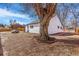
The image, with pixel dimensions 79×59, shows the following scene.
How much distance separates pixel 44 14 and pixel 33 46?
319mm

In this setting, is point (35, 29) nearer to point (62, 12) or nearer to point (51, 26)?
point (51, 26)

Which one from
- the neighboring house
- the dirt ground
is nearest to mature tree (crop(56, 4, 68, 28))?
the neighboring house

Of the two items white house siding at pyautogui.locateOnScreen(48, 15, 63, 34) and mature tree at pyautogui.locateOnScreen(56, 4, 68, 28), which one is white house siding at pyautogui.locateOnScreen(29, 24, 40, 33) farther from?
mature tree at pyautogui.locateOnScreen(56, 4, 68, 28)

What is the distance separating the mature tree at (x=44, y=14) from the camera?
145 centimetres

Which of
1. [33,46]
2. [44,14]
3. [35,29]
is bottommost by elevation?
[33,46]

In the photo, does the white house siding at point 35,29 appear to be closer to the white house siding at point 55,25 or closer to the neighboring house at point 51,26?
the neighboring house at point 51,26

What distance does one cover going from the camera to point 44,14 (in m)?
1.46

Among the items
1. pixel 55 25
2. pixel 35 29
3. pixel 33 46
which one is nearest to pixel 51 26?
pixel 55 25

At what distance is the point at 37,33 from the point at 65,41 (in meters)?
0.28

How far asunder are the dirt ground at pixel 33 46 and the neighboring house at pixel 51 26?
0.16 ft

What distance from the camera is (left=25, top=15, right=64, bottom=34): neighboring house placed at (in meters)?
1.43

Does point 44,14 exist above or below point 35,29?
above

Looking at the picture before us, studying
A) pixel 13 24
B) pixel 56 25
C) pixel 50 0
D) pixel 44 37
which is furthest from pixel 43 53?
pixel 50 0

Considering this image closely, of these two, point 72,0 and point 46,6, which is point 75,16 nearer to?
point 72,0
